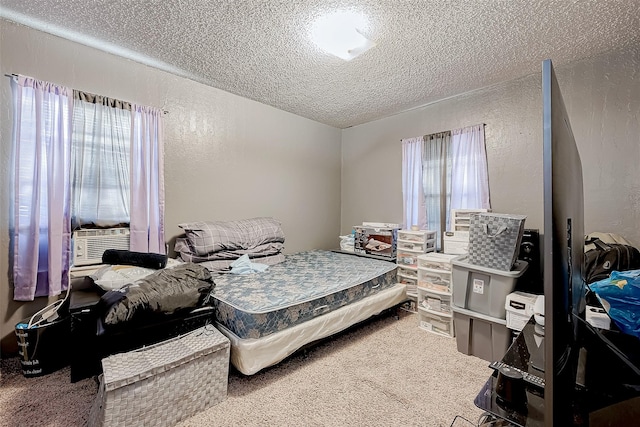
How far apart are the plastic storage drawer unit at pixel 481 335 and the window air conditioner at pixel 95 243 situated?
3047mm

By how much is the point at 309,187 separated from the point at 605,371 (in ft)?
12.0

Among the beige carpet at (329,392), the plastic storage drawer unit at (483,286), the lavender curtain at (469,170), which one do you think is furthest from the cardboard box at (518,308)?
the lavender curtain at (469,170)

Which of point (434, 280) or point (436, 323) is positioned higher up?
point (434, 280)

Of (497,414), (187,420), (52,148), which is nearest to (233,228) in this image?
(52,148)

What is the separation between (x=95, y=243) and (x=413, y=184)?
3.52 meters

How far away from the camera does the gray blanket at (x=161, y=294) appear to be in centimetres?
154

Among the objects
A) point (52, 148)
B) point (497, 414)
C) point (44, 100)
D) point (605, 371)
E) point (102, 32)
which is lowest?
point (497, 414)

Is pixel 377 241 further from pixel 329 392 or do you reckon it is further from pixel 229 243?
pixel 329 392

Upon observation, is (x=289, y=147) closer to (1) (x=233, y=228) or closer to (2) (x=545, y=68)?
(1) (x=233, y=228)

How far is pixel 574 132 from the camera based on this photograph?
2607mm

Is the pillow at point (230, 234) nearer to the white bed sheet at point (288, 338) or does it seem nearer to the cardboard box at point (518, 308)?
the white bed sheet at point (288, 338)

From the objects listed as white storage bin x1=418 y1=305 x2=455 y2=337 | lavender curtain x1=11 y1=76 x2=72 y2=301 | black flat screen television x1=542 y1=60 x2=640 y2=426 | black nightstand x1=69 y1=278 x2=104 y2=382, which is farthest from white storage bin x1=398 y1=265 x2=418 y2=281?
lavender curtain x1=11 y1=76 x2=72 y2=301

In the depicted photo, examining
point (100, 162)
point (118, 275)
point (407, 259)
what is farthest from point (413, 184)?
point (100, 162)

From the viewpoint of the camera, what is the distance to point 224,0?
1826mm
